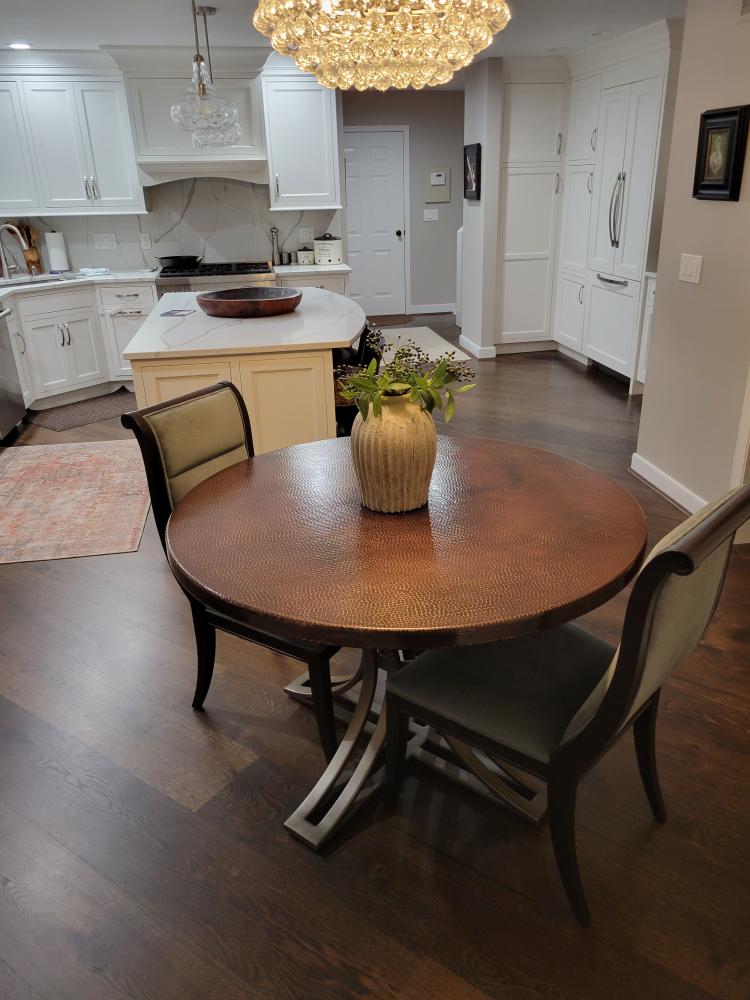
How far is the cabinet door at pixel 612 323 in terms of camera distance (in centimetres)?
512

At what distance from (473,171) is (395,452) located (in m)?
5.20

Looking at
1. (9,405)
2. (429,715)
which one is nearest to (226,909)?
(429,715)

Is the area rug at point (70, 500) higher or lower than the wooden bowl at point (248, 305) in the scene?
lower

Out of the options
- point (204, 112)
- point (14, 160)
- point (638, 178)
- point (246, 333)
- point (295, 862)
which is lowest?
point (295, 862)

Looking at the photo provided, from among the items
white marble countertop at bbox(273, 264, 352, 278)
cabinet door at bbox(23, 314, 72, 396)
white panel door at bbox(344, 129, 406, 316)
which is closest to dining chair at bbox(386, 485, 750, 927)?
cabinet door at bbox(23, 314, 72, 396)

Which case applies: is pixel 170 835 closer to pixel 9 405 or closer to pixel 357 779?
pixel 357 779

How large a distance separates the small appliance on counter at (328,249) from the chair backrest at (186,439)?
13.1 ft

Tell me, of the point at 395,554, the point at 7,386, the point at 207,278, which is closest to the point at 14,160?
the point at 207,278

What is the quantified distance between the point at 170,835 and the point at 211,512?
0.79 meters

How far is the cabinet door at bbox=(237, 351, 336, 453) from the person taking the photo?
301cm

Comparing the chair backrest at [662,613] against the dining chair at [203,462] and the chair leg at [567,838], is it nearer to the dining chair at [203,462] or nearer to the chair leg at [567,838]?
the chair leg at [567,838]

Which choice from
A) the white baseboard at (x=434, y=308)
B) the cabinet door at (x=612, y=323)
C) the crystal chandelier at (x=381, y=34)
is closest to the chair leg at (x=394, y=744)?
the crystal chandelier at (x=381, y=34)

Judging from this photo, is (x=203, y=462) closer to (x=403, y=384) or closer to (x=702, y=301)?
(x=403, y=384)

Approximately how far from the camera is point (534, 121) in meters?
5.76
